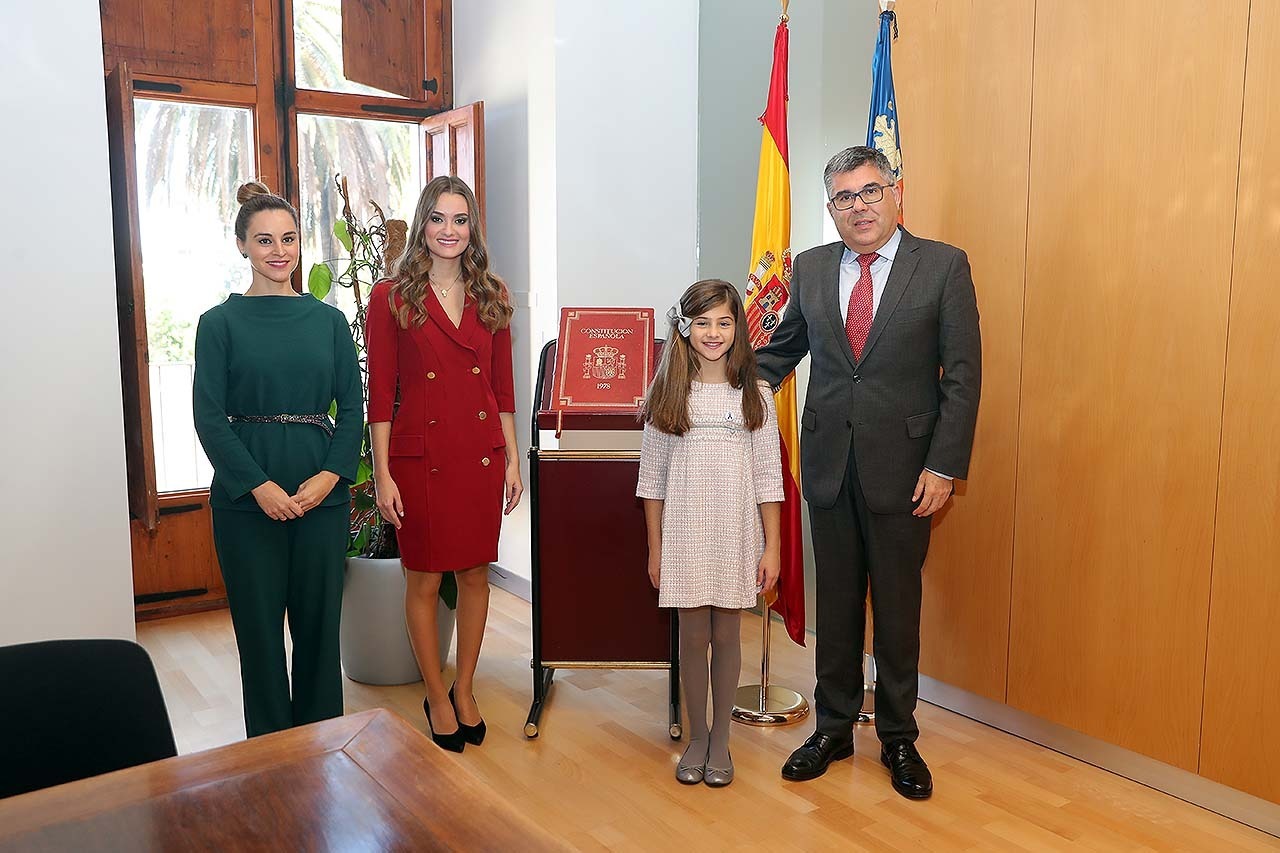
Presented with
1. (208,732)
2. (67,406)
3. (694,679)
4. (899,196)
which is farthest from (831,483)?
(67,406)

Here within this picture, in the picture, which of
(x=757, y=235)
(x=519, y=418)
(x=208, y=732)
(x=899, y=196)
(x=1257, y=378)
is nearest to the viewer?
(x=1257, y=378)

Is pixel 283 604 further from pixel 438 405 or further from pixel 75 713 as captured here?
pixel 75 713

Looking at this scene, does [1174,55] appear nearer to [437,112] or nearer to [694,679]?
[694,679]

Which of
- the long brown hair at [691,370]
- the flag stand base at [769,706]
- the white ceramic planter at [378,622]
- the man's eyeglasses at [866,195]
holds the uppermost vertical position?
the man's eyeglasses at [866,195]

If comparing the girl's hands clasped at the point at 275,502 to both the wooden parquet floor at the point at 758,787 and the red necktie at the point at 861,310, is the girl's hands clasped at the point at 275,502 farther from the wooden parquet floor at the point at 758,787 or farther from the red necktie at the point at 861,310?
the red necktie at the point at 861,310

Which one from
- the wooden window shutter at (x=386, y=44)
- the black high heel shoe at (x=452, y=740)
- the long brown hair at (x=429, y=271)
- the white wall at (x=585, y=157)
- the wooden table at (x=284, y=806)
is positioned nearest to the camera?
the wooden table at (x=284, y=806)

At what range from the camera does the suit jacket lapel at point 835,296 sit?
2891mm

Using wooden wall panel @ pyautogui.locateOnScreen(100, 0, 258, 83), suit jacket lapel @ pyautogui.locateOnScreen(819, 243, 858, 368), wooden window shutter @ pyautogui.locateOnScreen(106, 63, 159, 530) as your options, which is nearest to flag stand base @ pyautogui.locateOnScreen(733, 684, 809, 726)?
suit jacket lapel @ pyautogui.locateOnScreen(819, 243, 858, 368)

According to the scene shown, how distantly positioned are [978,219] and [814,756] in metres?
1.72

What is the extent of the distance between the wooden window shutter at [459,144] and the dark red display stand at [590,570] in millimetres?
1576

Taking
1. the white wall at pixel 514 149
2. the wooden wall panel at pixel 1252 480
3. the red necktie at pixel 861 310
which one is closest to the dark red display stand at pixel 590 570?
the red necktie at pixel 861 310

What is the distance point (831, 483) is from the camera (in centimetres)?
292

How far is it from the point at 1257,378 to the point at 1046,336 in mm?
607

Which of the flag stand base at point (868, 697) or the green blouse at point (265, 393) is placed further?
the flag stand base at point (868, 697)
